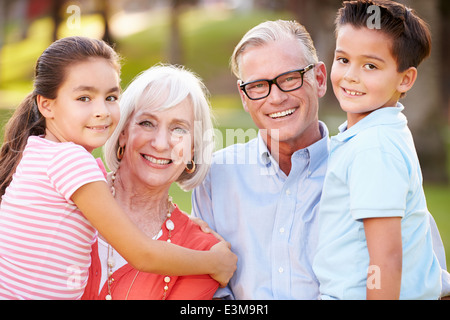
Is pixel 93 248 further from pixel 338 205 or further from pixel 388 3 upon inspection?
pixel 388 3

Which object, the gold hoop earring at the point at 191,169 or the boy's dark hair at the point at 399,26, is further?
the gold hoop earring at the point at 191,169

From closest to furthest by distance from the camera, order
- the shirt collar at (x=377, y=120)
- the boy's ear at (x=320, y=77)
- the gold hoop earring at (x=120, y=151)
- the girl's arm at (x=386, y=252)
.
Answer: the girl's arm at (x=386, y=252) → the shirt collar at (x=377, y=120) → the gold hoop earring at (x=120, y=151) → the boy's ear at (x=320, y=77)

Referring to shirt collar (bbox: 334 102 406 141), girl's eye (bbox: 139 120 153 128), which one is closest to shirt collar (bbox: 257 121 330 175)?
shirt collar (bbox: 334 102 406 141)

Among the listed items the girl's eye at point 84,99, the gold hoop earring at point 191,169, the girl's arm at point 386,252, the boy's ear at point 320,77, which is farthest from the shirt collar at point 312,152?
the girl's eye at point 84,99

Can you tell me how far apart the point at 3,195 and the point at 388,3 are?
68.0 inches

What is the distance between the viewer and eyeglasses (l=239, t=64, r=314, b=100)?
2732 mm

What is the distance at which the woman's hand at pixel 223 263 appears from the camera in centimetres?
255

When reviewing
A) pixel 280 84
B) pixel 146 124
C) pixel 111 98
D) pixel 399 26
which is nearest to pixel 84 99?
pixel 111 98

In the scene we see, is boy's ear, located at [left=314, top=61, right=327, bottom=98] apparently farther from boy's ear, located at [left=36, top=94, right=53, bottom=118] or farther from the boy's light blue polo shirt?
boy's ear, located at [left=36, top=94, right=53, bottom=118]

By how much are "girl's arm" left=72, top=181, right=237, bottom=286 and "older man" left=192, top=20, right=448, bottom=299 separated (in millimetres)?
391

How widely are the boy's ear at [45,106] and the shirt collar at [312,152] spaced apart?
3.31 ft

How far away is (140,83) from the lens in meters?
2.69

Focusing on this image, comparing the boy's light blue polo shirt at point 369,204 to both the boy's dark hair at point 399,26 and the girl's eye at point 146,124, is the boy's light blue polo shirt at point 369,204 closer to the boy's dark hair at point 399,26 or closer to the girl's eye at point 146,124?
the boy's dark hair at point 399,26
